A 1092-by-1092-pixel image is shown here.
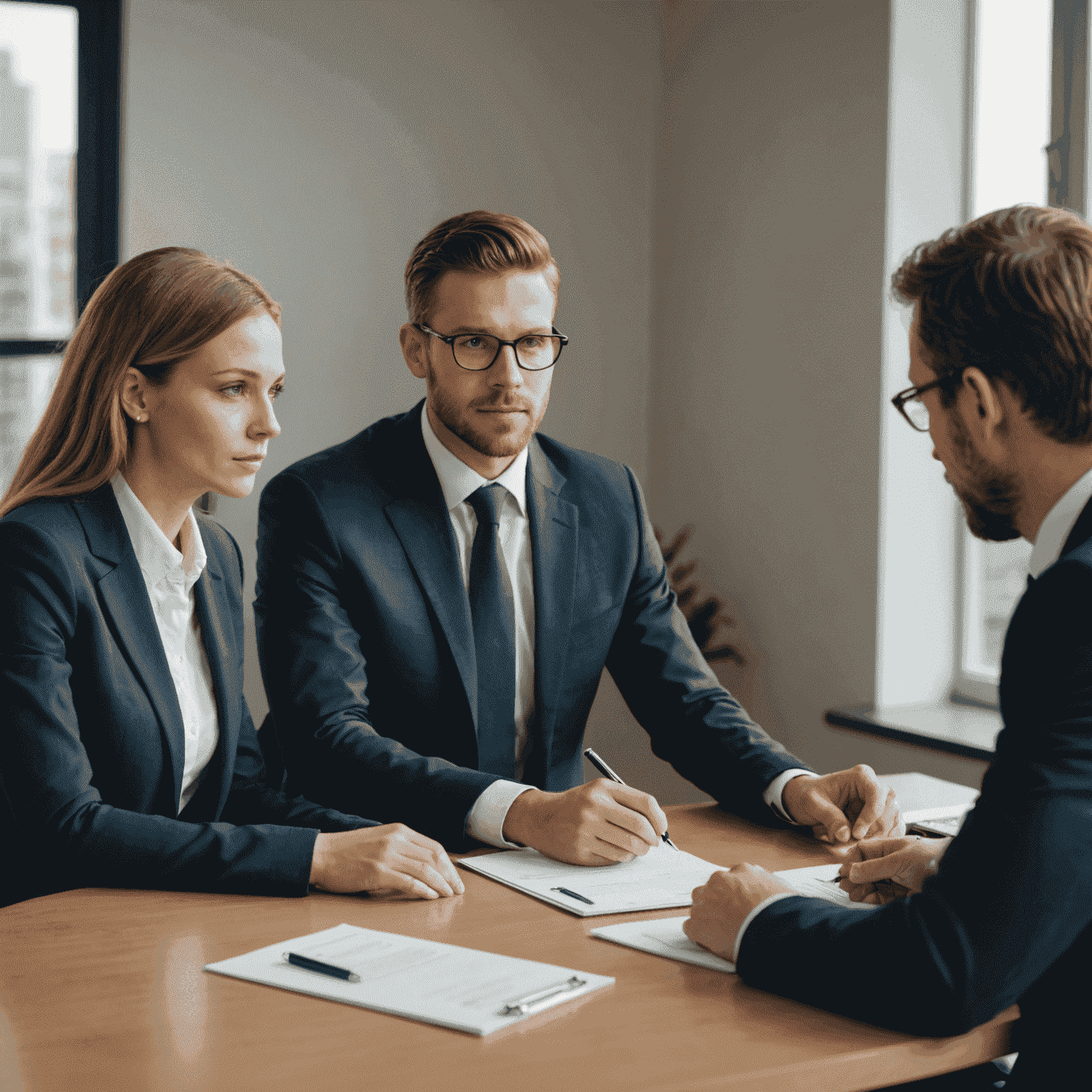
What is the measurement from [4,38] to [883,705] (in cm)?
324

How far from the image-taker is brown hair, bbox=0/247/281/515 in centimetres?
188

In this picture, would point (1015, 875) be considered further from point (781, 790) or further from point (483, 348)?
point (483, 348)

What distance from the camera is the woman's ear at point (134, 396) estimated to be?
74.6 inches

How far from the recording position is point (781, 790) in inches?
74.0

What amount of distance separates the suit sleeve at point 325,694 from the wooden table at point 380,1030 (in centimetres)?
33

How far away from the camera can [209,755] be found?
6.38 ft

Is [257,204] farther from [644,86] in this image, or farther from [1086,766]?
[1086,766]

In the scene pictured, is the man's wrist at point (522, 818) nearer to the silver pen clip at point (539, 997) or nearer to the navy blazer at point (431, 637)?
the navy blazer at point (431, 637)

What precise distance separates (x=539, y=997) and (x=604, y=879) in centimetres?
39

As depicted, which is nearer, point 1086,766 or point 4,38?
point 1086,766

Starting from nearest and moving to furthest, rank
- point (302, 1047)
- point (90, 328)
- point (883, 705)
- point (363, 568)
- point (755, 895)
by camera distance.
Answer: point (302, 1047)
point (755, 895)
point (90, 328)
point (363, 568)
point (883, 705)

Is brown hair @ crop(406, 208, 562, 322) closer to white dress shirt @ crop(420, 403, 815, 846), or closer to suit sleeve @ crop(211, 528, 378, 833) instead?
white dress shirt @ crop(420, 403, 815, 846)

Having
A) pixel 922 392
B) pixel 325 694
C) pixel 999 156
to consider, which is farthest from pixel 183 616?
pixel 999 156

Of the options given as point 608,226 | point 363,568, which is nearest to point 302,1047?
point 363,568
